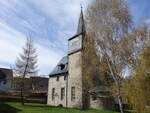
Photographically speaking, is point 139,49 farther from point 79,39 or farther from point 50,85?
point 50,85

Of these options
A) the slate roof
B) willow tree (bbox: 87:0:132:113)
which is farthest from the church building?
willow tree (bbox: 87:0:132:113)

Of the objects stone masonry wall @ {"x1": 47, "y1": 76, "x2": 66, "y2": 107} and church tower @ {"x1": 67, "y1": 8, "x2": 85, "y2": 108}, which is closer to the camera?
church tower @ {"x1": 67, "y1": 8, "x2": 85, "y2": 108}

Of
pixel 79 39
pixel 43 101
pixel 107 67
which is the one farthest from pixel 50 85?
pixel 107 67

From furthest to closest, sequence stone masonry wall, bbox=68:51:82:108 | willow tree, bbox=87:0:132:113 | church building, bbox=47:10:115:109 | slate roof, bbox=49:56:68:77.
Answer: slate roof, bbox=49:56:68:77 → stone masonry wall, bbox=68:51:82:108 → church building, bbox=47:10:115:109 → willow tree, bbox=87:0:132:113

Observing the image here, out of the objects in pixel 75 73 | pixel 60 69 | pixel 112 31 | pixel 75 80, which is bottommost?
pixel 75 80

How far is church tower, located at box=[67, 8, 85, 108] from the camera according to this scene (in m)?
22.5

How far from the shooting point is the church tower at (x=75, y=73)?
73.8ft

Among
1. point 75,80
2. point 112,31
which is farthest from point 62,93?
point 112,31

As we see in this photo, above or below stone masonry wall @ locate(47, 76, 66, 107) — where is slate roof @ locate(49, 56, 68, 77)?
above

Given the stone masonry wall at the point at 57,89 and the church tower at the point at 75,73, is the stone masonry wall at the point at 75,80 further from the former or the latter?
the stone masonry wall at the point at 57,89

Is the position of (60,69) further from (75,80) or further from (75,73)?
(75,80)

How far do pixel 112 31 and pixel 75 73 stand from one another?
11.3m

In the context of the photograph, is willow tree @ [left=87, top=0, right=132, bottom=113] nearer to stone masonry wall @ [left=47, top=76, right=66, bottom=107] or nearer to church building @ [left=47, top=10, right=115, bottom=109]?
church building @ [left=47, top=10, right=115, bottom=109]

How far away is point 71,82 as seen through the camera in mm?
24594
